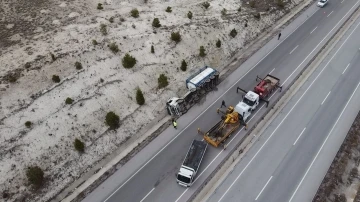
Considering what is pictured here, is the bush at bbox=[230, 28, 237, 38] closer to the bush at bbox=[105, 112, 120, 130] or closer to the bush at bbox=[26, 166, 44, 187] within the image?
the bush at bbox=[105, 112, 120, 130]

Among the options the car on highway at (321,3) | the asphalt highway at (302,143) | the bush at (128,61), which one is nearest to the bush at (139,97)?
the bush at (128,61)

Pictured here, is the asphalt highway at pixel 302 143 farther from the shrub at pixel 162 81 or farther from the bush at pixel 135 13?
the bush at pixel 135 13

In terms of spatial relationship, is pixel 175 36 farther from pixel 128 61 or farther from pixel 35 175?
pixel 35 175

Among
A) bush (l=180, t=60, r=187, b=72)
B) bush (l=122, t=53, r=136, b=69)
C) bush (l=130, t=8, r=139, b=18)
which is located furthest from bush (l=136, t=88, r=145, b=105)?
bush (l=130, t=8, r=139, b=18)

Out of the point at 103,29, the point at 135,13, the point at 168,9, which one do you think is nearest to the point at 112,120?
the point at 103,29

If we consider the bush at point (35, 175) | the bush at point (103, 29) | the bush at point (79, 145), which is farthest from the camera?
the bush at point (103, 29)

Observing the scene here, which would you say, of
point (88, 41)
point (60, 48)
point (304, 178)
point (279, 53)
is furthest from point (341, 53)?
point (60, 48)

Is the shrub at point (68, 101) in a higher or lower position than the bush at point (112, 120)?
higher
